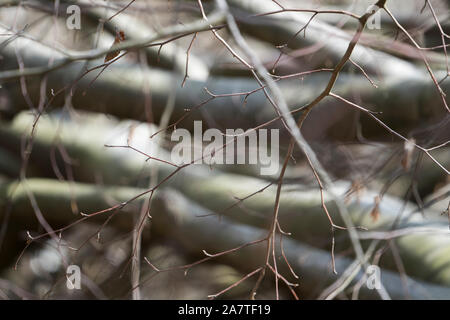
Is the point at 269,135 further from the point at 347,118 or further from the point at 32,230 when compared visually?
the point at 32,230

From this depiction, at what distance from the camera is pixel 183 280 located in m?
2.04

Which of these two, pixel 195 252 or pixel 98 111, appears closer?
pixel 195 252

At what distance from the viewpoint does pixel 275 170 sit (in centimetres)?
199

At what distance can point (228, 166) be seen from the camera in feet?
6.92

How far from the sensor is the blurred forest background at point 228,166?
1.51 metres

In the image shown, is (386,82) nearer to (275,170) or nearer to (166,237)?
(275,170)

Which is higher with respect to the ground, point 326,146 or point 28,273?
point 326,146

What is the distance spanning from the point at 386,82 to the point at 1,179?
1556 mm

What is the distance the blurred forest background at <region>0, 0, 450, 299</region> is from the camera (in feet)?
4.95

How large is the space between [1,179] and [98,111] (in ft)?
1.61

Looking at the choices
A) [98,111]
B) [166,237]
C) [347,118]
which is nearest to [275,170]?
[347,118]
